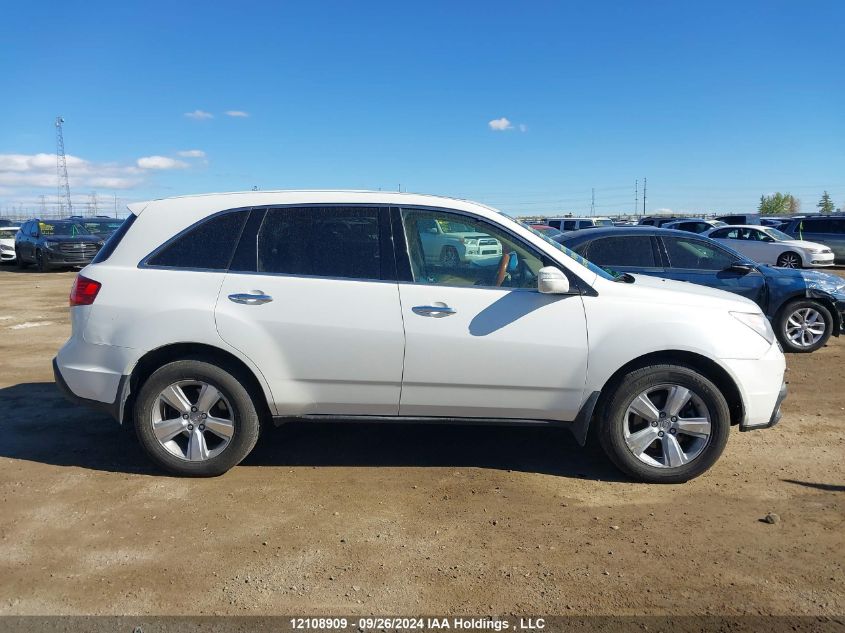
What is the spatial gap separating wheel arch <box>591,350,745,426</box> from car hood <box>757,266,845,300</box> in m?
4.68

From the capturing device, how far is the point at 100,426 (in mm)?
5457

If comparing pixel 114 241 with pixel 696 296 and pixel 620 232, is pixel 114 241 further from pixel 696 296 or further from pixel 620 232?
pixel 620 232

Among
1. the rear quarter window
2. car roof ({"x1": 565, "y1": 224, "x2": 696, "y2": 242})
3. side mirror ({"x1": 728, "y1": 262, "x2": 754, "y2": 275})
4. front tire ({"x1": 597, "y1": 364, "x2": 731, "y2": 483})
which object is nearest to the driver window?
front tire ({"x1": 597, "y1": 364, "x2": 731, "y2": 483})

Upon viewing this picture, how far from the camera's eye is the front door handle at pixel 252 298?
4.23 m

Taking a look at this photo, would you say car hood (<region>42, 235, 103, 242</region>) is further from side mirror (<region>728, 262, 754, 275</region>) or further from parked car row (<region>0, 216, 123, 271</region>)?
side mirror (<region>728, 262, 754, 275</region>)

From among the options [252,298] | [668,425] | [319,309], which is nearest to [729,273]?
[668,425]

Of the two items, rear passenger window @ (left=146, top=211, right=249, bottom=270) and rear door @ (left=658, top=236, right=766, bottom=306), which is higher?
rear passenger window @ (left=146, top=211, right=249, bottom=270)

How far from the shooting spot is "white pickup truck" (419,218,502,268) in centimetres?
435

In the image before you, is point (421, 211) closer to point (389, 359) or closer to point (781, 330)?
point (389, 359)

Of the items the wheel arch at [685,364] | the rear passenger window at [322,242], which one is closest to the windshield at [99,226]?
the rear passenger window at [322,242]

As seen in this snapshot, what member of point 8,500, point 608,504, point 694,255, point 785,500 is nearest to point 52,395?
point 8,500

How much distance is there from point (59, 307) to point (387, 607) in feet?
38.4

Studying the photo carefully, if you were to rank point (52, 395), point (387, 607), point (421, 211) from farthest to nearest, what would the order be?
1. point (52, 395)
2. point (421, 211)
3. point (387, 607)

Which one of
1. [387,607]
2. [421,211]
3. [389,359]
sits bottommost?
[387,607]
